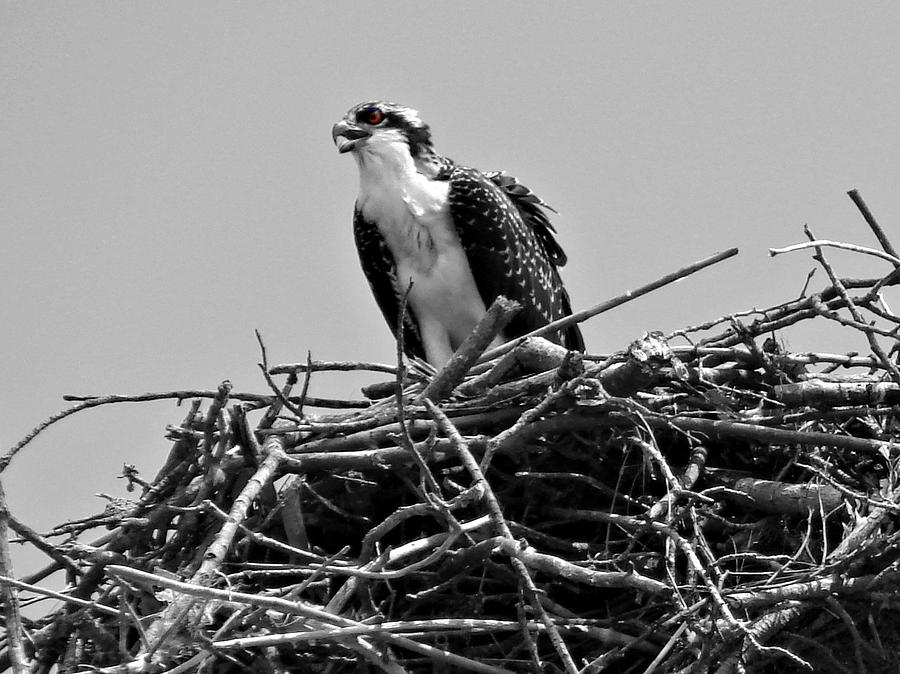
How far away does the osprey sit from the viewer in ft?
20.1

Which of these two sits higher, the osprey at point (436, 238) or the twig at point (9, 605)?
the osprey at point (436, 238)

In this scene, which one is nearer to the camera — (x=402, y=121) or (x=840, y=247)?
(x=840, y=247)

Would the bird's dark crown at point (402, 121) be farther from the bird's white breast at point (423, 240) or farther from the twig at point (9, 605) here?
the twig at point (9, 605)

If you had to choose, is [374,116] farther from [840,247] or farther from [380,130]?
[840,247]

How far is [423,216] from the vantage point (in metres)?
6.18

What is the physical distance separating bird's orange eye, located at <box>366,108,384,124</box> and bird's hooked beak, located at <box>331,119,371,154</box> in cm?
9

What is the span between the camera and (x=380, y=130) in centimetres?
646

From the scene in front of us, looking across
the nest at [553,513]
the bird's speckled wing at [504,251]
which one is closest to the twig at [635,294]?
the nest at [553,513]

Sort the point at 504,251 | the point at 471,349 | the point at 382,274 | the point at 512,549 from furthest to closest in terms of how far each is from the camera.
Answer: the point at 382,274
the point at 504,251
the point at 471,349
the point at 512,549

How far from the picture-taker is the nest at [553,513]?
3.81 meters

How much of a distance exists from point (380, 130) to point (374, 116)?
0.09 metres

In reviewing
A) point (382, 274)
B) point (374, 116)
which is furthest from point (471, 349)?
point (374, 116)

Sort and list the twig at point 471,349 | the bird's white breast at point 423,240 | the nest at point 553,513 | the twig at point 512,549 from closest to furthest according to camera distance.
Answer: the twig at point 512,549, the nest at point 553,513, the twig at point 471,349, the bird's white breast at point 423,240

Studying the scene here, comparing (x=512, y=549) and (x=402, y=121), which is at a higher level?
(x=402, y=121)
